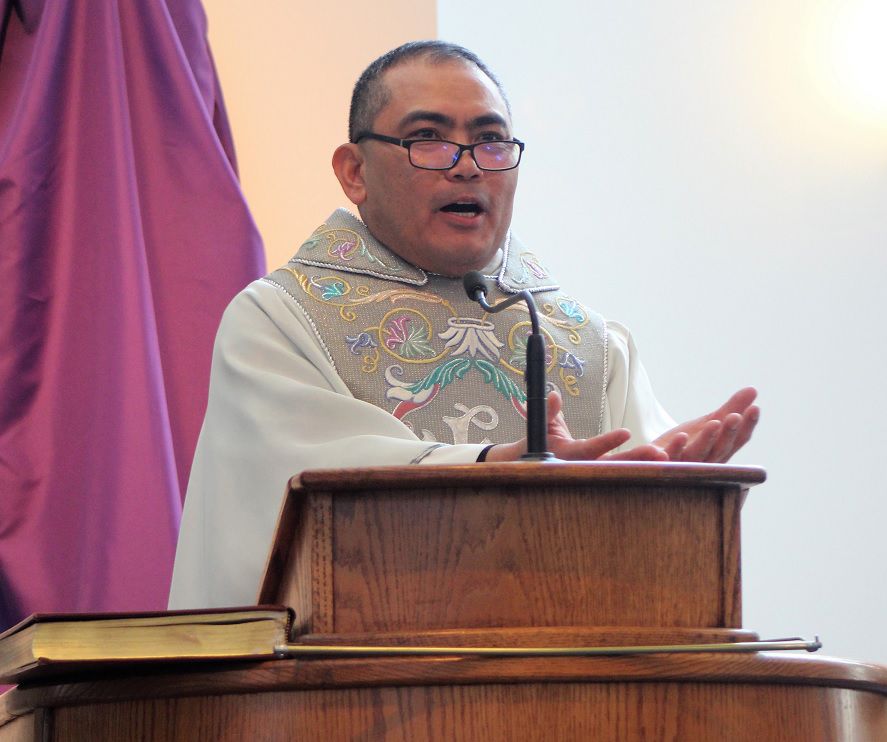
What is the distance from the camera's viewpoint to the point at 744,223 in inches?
166

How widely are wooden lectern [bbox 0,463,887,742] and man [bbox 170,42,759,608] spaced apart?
0.84 metres

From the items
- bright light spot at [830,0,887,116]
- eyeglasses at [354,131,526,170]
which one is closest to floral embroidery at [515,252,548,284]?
eyeglasses at [354,131,526,170]

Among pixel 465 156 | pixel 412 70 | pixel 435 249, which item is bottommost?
pixel 435 249

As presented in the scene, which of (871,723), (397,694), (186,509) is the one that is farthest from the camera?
(186,509)

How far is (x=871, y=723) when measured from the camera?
4.25 feet

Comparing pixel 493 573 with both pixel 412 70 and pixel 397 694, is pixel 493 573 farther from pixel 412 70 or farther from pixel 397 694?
pixel 412 70

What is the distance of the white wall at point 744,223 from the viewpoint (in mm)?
4082

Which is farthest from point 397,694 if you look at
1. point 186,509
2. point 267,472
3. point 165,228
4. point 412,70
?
point 165,228

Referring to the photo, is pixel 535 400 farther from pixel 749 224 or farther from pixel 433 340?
pixel 749 224

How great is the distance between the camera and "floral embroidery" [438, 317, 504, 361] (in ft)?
8.48

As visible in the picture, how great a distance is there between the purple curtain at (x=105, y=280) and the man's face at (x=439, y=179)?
803 millimetres

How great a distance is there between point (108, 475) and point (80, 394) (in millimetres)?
204

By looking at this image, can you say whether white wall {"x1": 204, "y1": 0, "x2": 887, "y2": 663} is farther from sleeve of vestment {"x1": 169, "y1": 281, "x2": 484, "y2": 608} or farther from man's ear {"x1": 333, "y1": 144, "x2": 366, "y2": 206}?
sleeve of vestment {"x1": 169, "y1": 281, "x2": 484, "y2": 608}

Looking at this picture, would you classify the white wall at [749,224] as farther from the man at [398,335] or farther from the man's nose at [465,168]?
the man's nose at [465,168]
